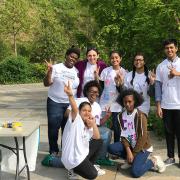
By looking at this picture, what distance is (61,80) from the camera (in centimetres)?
612

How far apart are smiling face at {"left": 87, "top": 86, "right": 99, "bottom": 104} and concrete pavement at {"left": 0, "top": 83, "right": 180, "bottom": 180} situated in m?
1.00

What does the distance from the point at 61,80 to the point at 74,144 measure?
116 centimetres

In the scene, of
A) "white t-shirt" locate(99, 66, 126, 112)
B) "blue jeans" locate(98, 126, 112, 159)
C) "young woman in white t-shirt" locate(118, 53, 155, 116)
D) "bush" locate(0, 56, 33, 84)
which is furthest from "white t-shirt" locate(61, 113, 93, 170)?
"bush" locate(0, 56, 33, 84)

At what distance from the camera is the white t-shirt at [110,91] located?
20.4ft

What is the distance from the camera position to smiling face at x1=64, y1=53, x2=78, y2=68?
20.0 feet

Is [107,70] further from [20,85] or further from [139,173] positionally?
[20,85]

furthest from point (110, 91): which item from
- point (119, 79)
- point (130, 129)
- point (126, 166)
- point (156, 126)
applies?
point (156, 126)

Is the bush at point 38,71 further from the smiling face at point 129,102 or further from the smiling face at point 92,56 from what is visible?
the smiling face at point 129,102

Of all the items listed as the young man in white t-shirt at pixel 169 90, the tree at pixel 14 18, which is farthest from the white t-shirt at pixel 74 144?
the tree at pixel 14 18

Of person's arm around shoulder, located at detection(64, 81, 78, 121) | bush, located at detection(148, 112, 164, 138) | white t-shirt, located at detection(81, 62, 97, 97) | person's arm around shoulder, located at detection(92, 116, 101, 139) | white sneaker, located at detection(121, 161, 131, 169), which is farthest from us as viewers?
bush, located at detection(148, 112, 164, 138)

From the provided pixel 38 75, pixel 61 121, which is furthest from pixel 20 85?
pixel 61 121

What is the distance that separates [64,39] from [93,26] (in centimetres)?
237

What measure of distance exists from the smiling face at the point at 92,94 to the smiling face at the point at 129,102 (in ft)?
1.36

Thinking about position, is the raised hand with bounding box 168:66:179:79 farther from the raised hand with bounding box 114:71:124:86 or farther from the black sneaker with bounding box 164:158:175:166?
the black sneaker with bounding box 164:158:175:166
